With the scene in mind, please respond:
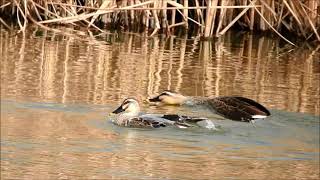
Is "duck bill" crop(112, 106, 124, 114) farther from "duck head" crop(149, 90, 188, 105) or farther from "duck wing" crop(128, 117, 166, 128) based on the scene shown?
"duck head" crop(149, 90, 188, 105)

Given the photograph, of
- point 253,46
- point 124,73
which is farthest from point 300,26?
point 124,73

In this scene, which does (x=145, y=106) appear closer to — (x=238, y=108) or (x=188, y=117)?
(x=238, y=108)

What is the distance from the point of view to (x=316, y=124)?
807 cm

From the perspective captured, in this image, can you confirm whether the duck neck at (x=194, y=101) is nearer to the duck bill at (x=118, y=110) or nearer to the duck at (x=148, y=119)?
the duck at (x=148, y=119)

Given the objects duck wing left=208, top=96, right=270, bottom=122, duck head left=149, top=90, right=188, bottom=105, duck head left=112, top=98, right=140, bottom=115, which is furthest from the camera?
duck head left=149, top=90, right=188, bottom=105

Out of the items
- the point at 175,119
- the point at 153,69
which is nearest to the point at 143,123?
the point at 175,119

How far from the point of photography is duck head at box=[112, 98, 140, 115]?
7.93 metres

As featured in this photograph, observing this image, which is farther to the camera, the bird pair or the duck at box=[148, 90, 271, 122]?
the duck at box=[148, 90, 271, 122]

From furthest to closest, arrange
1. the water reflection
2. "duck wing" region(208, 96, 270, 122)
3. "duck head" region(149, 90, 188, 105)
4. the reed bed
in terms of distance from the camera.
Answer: the reed bed, the water reflection, "duck head" region(149, 90, 188, 105), "duck wing" region(208, 96, 270, 122)

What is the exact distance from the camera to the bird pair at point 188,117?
7.75 m

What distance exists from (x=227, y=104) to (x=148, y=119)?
989 mm

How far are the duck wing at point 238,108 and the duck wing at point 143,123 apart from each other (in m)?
0.86

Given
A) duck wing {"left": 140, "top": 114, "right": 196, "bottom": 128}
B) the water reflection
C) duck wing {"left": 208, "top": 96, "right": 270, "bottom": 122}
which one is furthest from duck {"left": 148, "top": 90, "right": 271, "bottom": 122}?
duck wing {"left": 140, "top": 114, "right": 196, "bottom": 128}

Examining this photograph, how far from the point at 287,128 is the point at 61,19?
17.9ft
